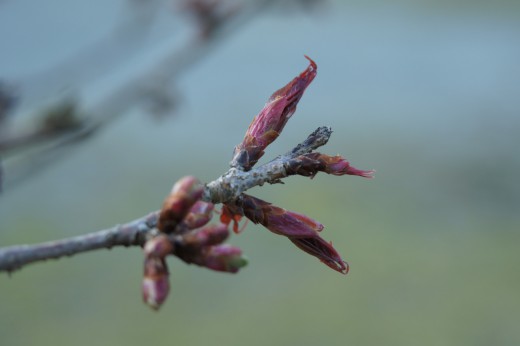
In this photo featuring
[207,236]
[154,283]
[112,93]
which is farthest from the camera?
[112,93]

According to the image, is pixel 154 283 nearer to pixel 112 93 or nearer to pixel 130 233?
pixel 130 233

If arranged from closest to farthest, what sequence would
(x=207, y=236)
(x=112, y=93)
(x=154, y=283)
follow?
1. (x=154, y=283)
2. (x=207, y=236)
3. (x=112, y=93)

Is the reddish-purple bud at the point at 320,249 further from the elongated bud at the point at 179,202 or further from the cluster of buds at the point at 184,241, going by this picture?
the elongated bud at the point at 179,202

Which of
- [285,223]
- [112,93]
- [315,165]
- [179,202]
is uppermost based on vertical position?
[112,93]

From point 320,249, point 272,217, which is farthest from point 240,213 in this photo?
Result: point 320,249

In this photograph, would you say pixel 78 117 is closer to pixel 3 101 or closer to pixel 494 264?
pixel 3 101

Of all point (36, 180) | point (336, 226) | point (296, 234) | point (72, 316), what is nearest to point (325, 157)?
point (296, 234)
